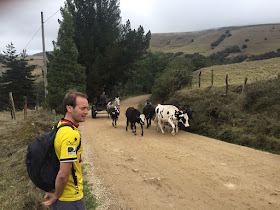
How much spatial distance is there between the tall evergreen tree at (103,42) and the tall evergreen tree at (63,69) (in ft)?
16.4

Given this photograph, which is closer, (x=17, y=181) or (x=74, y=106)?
(x=74, y=106)

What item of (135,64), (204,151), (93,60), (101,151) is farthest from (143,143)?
(135,64)

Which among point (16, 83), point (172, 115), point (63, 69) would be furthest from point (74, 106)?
point (16, 83)

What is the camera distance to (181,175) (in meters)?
6.48

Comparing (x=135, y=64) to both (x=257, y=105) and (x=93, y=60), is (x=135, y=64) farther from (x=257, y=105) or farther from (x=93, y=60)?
(x=257, y=105)

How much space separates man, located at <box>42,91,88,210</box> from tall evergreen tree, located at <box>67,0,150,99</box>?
23.5 meters

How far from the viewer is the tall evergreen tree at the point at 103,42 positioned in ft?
84.7

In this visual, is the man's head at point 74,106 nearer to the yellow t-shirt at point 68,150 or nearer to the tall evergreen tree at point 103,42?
the yellow t-shirt at point 68,150

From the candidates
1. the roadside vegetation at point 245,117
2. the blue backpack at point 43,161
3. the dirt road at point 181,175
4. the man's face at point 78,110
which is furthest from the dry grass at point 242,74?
the blue backpack at point 43,161

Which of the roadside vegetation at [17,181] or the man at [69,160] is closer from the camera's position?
the man at [69,160]

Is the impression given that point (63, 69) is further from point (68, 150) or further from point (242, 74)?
point (242, 74)

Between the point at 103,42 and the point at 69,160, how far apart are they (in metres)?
27.2

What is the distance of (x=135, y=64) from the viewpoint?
32031 millimetres

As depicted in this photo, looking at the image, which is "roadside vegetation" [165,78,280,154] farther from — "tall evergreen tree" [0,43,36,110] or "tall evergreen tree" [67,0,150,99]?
"tall evergreen tree" [0,43,36,110]
